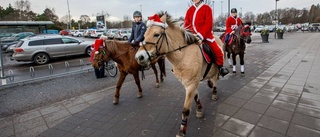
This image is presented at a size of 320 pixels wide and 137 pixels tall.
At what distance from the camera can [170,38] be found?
9.20ft

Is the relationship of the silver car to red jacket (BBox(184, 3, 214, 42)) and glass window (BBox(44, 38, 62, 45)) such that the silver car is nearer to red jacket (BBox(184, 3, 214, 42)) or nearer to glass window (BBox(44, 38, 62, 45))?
glass window (BBox(44, 38, 62, 45))

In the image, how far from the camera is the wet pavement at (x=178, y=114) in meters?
3.27

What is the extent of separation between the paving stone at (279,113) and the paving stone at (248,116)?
0.28 meters

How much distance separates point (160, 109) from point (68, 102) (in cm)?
275

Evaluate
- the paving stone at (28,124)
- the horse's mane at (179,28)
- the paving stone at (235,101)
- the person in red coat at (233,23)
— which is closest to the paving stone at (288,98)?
the paving stone at (235,101)

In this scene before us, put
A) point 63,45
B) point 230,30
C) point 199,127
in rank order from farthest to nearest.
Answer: point 63,45 → point 230,30 → point 199,127

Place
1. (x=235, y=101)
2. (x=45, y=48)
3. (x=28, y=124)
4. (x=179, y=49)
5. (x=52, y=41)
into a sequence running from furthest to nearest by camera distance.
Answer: (x=52, y=41) → (x=45, y=48) → (x=235, y=101) → (x=28, y=124) → (x=179, y=49)

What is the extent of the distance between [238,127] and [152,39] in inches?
91.4

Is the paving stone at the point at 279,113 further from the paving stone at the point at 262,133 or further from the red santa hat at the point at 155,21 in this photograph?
the red santa hat at the point at 155,21

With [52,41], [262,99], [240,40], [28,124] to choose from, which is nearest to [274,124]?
[262,99]

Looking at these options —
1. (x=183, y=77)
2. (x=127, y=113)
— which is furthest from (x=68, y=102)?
(x=183, y=77)

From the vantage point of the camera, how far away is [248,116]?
366 cm

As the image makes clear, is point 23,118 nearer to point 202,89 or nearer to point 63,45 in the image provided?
point 202,89

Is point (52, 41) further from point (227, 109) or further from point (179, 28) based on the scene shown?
point (227, 109)
